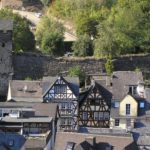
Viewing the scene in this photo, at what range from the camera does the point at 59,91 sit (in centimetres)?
7281

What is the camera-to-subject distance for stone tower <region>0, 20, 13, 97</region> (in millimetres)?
78375

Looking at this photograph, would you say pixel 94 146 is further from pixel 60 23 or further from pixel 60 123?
pixel 60 23

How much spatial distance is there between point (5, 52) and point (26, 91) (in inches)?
244

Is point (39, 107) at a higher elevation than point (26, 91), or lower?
lower

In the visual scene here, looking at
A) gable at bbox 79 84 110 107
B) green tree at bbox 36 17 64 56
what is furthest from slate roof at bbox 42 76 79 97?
green tree at bbox 36 17 64 56

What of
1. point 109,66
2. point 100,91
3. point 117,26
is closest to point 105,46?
point 109,66

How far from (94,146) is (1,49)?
20291mm

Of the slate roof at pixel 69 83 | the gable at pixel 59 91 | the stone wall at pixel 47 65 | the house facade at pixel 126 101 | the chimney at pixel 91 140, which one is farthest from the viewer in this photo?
the stone wall at pixel 47 65

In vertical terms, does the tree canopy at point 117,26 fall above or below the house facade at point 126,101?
above

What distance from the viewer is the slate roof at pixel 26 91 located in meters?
73.4

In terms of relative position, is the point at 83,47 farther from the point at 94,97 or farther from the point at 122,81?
the point at 94,97

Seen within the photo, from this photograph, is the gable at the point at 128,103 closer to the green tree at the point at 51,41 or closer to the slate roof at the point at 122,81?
the slate roof at the point at 122,81

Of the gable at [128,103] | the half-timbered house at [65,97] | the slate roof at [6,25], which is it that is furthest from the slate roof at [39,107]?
the slate roof at [6,25]

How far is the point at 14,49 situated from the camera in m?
81.4
